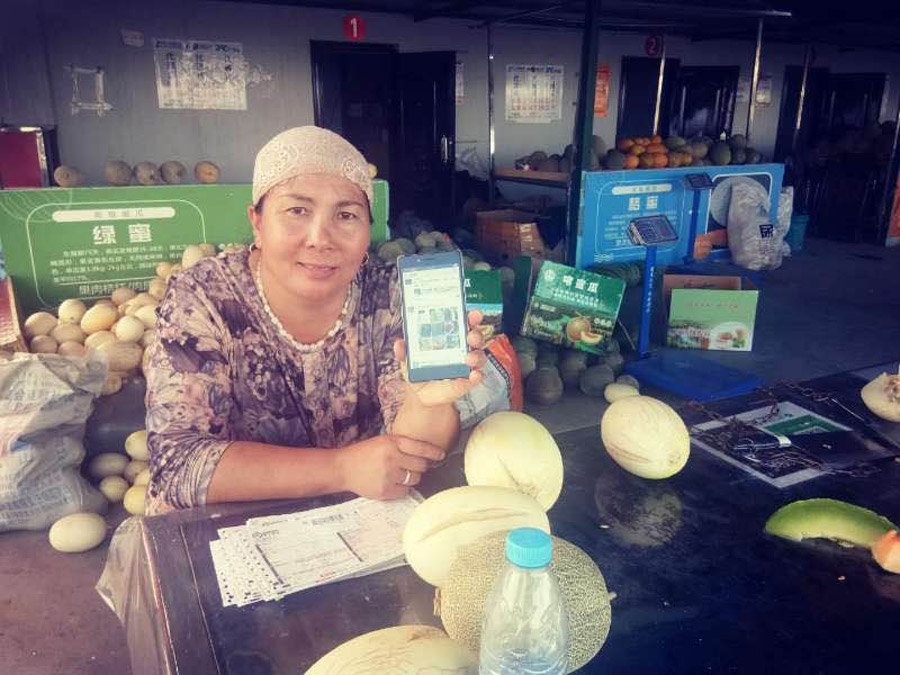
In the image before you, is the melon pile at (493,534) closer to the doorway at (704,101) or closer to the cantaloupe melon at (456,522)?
the cantaloupe melon at (456,522)

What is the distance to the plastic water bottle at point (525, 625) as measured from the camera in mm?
739

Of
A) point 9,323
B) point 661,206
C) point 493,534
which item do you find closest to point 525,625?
point 493,534

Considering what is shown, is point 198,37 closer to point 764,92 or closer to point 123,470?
Result: point 123,470

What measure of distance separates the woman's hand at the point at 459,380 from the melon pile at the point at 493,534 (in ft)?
0.35

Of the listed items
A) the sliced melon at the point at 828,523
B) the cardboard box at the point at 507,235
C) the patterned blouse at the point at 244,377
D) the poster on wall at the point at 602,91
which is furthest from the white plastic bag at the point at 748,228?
the sliced melon at the point at 828,523

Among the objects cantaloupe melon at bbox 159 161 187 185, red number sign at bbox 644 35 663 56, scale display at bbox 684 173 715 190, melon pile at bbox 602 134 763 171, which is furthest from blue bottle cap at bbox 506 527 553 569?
red number sign at bbox 644 35 663 56

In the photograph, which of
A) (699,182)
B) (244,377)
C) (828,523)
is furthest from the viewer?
(699,182)

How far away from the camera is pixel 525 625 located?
2.46 ft

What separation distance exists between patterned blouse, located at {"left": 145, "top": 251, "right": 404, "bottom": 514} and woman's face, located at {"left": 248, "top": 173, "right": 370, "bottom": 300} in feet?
0.68

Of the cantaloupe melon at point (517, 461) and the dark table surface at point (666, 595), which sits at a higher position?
the cantaloupe melon at point (517, 461)

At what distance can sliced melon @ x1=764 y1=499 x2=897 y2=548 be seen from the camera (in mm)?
1208

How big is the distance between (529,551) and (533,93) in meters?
9.12

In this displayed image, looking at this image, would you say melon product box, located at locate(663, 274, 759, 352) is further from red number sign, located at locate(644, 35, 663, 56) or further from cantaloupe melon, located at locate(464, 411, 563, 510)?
red number sign, located at locate(644, 35, 663, 56)

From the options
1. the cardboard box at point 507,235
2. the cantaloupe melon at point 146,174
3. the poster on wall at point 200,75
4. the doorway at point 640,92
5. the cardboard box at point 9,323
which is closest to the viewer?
the cardboard box at point 9,323
